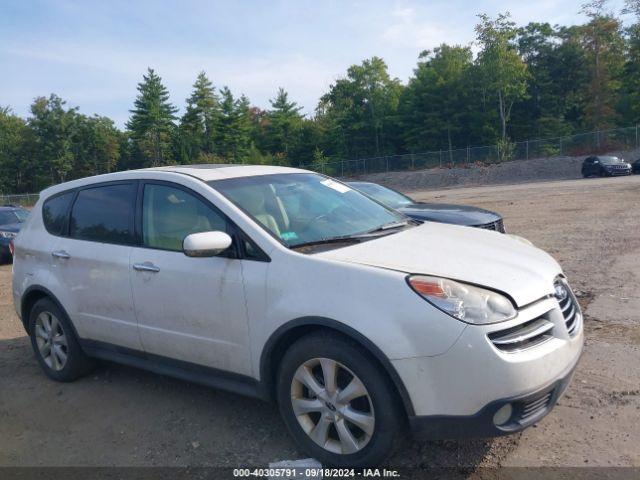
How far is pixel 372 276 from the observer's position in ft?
10.0

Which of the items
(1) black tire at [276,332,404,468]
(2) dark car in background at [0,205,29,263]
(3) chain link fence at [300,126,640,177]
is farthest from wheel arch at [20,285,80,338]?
(3) chain link fence at [300,126,640,177]

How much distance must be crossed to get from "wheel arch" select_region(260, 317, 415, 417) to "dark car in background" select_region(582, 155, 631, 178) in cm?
3706

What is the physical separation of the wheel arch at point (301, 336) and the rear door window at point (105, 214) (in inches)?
61.5

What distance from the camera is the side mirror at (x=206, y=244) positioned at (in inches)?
135

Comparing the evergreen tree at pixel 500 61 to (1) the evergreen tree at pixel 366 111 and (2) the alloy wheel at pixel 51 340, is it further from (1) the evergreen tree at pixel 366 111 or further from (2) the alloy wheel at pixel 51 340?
(2) the alloy wheel at pixel 51 340

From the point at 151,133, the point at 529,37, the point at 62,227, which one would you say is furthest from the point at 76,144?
the point at 62,227

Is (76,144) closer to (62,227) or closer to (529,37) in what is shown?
(529,37)

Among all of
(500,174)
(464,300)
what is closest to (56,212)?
(464,300)

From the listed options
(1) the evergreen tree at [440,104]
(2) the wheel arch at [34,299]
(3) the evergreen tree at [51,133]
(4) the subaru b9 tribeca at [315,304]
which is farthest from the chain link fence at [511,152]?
(4) the subaru b9 tribeca at [315,304]

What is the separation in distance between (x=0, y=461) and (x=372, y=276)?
2773 mm

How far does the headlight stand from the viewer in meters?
2.86

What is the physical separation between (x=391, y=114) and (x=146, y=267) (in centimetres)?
6370

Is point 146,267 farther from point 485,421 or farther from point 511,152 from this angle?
point 511,152

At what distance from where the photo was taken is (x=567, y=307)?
133 inches
